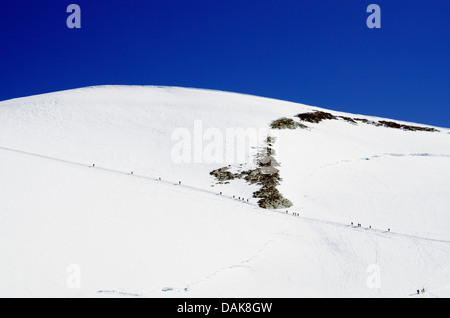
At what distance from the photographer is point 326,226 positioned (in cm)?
2794

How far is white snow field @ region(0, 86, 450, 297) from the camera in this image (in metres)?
18.9

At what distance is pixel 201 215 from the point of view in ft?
91.1

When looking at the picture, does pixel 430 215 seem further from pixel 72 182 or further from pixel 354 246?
pixel 72 182

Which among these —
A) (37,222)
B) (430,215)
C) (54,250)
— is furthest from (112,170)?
(430,215)

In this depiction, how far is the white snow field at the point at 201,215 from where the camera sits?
18859 mm

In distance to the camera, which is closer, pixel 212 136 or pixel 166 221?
pixel 166 221

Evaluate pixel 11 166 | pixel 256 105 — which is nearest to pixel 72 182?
pixel 11 166

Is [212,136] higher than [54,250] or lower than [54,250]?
higher

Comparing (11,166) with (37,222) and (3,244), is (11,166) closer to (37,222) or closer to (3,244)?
(37,222)

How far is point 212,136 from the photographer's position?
153 ft

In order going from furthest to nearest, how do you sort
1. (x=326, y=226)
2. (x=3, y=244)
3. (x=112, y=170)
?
1. (x=112, y=170)
2. (x=326, y=226)
3. (x=3, y=244)
